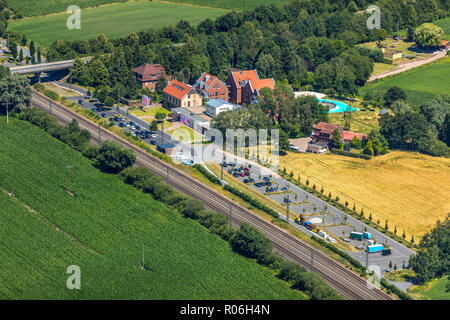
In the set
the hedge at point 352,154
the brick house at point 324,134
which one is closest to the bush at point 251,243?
the hedge at point 352,154

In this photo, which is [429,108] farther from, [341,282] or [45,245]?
[45,245]

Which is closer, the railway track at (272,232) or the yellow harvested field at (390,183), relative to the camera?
the railway track at (272,232)

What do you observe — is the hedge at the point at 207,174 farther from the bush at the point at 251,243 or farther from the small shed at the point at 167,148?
the bush at the point at 251,243

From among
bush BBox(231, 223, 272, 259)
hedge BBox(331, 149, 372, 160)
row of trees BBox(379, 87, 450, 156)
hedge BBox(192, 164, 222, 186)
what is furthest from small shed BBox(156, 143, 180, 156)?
row of trees BBox(379, 87, 450, 156)

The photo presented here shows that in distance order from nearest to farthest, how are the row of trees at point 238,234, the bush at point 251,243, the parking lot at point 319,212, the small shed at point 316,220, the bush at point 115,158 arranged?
the row of trees at point 238,234 → the bush at point 251,243 → the parking lot at point 319,212 → the small shed at point 316,220 → the bush at point 115,158

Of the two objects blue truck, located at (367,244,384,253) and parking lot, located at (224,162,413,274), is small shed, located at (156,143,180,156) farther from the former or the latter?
blue truck, located at (367,244,384,253)

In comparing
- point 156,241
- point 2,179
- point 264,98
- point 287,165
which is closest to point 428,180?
point 287,165
